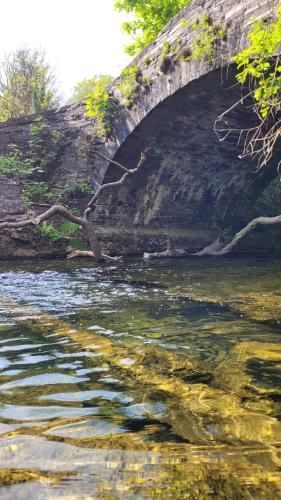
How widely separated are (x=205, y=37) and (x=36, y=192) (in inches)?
239

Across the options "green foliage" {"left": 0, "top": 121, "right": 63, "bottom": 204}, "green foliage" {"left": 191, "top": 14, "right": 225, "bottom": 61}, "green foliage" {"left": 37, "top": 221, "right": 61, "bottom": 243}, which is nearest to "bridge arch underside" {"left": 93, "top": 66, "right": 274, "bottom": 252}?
"green foliage" {"left": 191, "top": 14, "right": 225, "bottom": 61}

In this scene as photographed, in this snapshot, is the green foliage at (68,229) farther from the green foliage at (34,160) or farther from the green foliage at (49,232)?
the green foliage at (34,160)

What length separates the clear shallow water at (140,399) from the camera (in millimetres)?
1363

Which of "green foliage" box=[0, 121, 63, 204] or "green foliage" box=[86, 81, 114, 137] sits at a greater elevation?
"green foliage" box=[86, 81, 114, 137]

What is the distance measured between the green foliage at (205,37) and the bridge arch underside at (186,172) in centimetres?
61

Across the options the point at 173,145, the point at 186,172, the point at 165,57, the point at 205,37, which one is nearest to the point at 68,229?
the point at 173,145

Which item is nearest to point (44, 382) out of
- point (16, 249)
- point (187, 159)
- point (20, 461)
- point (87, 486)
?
point (20, 461)

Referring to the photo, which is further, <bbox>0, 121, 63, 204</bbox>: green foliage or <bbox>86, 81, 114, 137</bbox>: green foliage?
<bbox>0, 121, 63, 204</bbox>: green foliage

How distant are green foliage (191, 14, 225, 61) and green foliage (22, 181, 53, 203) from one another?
5.69 metres

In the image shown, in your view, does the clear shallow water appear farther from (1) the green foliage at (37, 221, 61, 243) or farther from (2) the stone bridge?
(1) the green foliage at (37, 221, 61, 243)

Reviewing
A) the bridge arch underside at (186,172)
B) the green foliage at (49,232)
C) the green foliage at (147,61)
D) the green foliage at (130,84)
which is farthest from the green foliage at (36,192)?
the green foliage at (147,61)

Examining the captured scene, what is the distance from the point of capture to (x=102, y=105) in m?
11.2

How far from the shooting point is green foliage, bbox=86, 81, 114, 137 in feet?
36.6

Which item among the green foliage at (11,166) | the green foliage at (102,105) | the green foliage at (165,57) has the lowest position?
the green foliage at (11,166)
